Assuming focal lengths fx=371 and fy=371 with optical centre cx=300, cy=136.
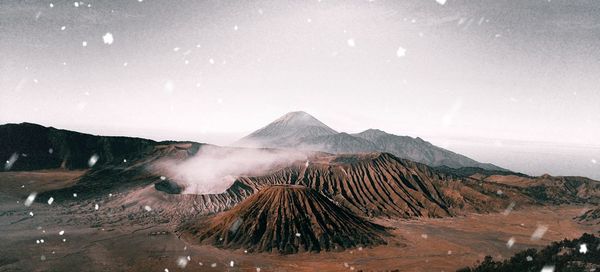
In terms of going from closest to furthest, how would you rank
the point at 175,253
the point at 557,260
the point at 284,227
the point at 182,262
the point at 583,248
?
the point at 557,260, the point at 182,262, the point at 583,248, the point at 175,253, the point at 284,227

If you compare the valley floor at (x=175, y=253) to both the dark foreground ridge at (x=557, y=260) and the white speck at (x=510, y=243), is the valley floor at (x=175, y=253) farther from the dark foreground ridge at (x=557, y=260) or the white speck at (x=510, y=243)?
the dark foreground ridge at (x=557, y=260)

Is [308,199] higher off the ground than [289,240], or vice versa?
[308,199]

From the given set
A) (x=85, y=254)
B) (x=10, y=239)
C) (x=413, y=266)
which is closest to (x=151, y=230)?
(x=85, y=254)

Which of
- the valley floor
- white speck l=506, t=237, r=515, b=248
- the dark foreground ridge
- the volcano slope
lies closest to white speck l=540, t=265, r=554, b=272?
the dark foreground ridge

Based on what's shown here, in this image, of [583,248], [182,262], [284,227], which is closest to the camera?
[182,262]

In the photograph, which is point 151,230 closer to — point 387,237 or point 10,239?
point 10,239

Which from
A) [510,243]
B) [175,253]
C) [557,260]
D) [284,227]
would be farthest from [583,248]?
[175,253]

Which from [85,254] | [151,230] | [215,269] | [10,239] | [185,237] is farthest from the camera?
[151,230]

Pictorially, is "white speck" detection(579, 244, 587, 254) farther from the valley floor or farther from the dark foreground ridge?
the valley floor

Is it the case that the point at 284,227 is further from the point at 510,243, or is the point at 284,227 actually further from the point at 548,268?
the point at 510,243
